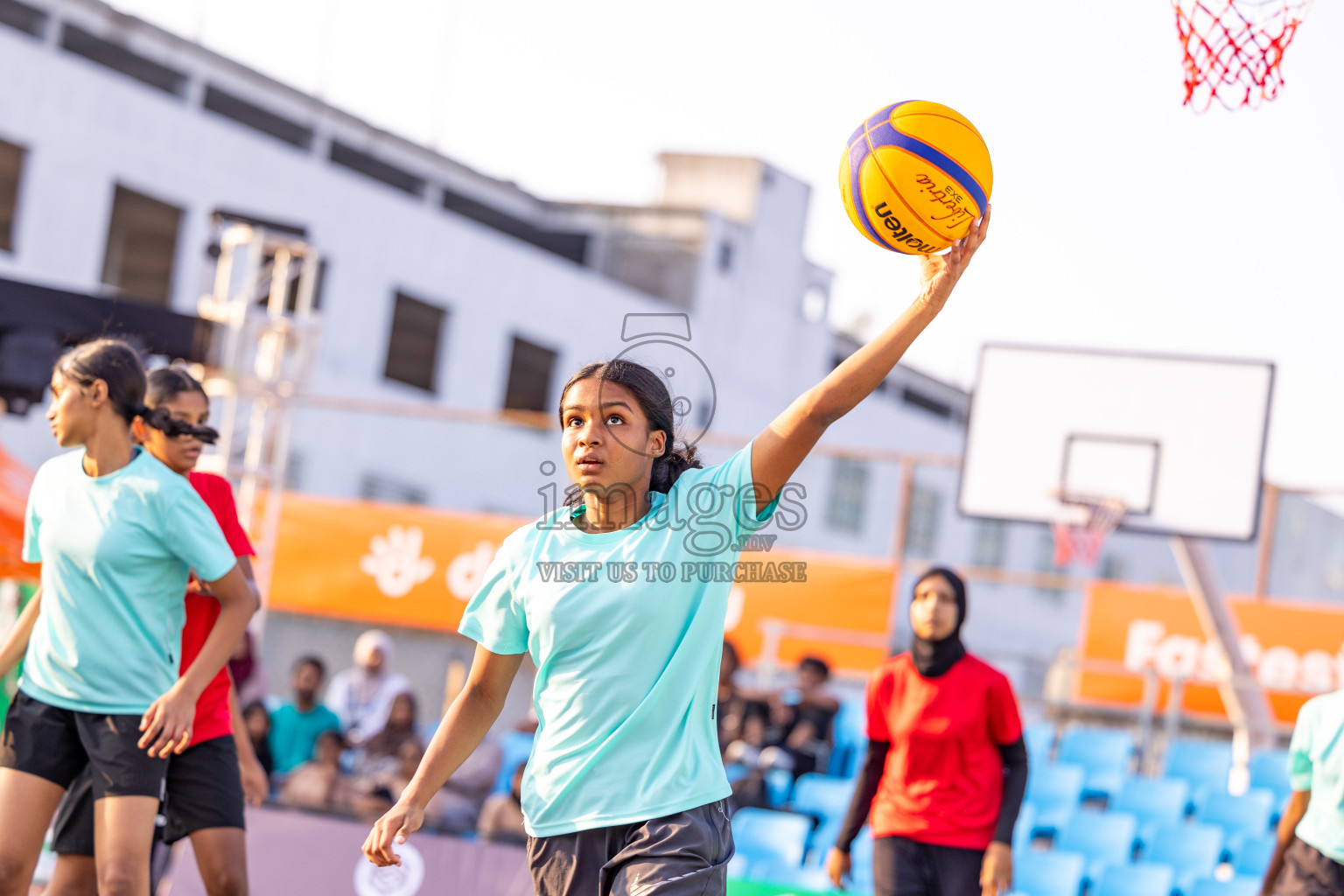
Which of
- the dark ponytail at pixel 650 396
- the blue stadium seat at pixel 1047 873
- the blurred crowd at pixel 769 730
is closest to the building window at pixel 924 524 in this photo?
the blurred crowd at pixel 769 730

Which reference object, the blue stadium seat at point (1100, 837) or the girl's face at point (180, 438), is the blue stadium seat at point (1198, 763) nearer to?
the blue stadium seat at point (1100, 837)

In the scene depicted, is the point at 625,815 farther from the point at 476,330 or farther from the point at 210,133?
the point at 476,330

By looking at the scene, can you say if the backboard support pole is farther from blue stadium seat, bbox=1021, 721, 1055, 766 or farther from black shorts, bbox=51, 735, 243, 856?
black shorts, bbox=51, 735, 243, 856

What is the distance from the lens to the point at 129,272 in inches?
997

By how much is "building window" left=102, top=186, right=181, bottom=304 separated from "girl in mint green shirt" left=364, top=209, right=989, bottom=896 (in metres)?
22.2

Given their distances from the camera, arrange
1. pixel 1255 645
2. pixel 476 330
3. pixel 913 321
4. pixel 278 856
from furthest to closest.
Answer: pixel 476 330 < pixel 1255 645 < pixel 278 856 < pixel 913 321

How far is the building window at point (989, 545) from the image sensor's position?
3859cm

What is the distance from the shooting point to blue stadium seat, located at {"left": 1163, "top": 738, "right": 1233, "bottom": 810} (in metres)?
10.9

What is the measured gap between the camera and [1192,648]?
12.2 meters

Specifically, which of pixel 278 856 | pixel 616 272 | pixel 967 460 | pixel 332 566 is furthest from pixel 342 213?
pixel 278 856

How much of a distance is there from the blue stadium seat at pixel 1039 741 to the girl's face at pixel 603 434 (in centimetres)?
769

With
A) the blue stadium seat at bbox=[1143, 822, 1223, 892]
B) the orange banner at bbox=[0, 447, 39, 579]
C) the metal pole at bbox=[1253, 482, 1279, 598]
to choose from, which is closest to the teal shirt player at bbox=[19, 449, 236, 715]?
the orange banner at bbox=[0, 447, 39, 579]

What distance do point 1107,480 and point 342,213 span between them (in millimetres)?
18719

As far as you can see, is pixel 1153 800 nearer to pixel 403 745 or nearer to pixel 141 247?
pixel 403 745
